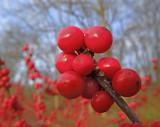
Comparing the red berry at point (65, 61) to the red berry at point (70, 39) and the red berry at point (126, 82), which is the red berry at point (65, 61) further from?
the red berry at point (126, 82)

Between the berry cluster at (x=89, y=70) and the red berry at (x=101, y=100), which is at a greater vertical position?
the berry cluster at (x=89, y=70)

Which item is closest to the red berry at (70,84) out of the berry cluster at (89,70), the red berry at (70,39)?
the berry cluster at (89,70)

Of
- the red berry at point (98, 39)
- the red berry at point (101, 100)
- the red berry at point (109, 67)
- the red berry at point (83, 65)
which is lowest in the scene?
the red berry at point (101, 100)

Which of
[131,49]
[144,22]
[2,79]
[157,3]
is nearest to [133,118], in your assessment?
[2,79]

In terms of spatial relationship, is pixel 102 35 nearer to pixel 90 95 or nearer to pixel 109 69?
pixel 109 69

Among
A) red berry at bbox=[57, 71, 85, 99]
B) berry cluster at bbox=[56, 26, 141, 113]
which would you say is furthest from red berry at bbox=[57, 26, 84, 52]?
red berry at bbox=[57, 71, 85, 99]

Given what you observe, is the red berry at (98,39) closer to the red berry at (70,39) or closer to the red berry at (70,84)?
the red berry at (70,39)

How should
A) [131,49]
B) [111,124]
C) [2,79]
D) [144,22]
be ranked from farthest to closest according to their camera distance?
[131,49], [144,22], [111,124], [2,79]
